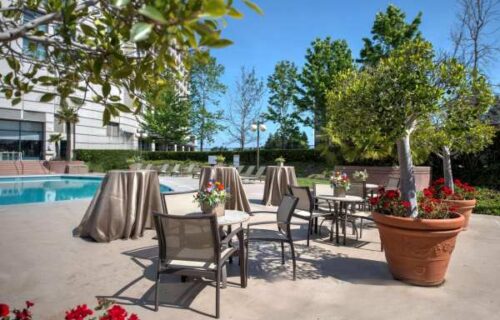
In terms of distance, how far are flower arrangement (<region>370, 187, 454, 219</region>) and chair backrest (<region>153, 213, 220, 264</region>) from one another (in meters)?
2.19

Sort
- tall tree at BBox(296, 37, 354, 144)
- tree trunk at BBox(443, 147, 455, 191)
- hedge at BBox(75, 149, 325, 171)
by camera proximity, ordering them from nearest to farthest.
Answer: tree trunk at BBox(443, 147, 455, 191) < hedge at BBox(75, 149, 325, 171) < tall tree at BBox(296, 37, 354, 144)

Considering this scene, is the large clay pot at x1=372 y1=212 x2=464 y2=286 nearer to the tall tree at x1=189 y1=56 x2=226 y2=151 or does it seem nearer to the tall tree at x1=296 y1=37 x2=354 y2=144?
the tall tree at x1=296 y1=37 x2=354 y2=144

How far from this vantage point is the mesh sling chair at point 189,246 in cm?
276

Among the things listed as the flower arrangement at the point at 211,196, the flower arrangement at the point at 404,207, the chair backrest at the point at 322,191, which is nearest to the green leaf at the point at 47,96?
the flower arrangement at the point at 211,196

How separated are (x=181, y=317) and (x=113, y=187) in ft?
9.71

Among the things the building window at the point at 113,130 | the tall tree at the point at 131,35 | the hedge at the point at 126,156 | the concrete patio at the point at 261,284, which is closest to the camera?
the tall tree at the point at 131,35

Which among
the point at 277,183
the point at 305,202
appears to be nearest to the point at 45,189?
the point at 277,183

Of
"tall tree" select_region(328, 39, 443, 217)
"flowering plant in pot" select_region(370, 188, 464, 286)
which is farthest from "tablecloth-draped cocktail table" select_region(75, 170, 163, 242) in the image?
"flowering plant in pot" select_region(370, 188, 464, 286)

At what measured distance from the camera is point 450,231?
341 centimetres

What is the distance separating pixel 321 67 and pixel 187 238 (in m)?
24.5

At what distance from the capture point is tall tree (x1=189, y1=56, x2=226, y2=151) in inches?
1337

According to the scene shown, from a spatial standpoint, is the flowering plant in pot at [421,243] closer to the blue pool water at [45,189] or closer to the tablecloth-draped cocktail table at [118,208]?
the tablecloth-draped cocktail table at [118,208]

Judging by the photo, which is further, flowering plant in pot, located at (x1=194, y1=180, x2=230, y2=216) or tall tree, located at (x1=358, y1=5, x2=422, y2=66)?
tall tree, located at (x1=358, y1=5, x2=422, y2=66)

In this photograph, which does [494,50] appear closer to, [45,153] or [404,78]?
[404,78]
